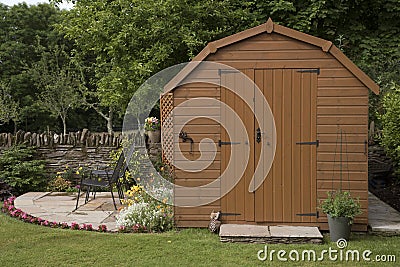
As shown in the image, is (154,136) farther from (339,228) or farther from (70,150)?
(339,228)

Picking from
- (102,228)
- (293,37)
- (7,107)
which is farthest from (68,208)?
(7,107)

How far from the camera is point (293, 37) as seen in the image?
19.0 feet

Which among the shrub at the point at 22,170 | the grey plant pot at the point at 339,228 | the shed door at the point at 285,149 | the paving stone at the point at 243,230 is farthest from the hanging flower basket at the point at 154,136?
the grey plant pot at the point at 339,228

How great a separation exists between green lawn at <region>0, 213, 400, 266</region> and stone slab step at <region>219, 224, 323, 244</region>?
117mm

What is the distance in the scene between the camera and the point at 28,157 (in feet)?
30.4

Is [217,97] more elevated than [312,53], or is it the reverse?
[312,53]

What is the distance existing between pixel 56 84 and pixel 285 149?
12.7 metres

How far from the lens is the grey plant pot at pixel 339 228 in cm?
539

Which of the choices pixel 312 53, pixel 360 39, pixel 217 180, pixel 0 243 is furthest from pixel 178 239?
pixel 360 39

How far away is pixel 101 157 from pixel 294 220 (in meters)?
4.55

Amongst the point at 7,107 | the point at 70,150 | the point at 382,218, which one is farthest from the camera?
the point at 7,107

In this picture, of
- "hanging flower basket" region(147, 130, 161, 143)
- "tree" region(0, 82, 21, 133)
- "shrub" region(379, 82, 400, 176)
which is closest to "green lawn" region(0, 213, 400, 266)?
"shrub" region(379, 82, 400, 176)

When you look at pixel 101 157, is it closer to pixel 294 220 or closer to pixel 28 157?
pixel 28 157

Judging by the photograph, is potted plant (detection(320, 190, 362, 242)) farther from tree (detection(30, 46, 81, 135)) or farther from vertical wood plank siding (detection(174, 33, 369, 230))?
tree (detection(30, 46, 81, 135))
